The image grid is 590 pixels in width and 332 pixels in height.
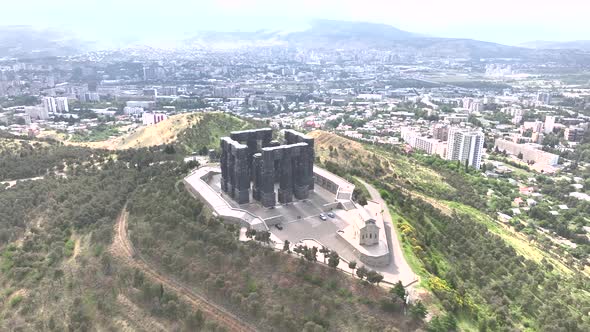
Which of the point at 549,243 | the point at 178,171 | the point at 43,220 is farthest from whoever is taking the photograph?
the point at 549,243

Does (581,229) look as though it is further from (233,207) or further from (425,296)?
(233,207)

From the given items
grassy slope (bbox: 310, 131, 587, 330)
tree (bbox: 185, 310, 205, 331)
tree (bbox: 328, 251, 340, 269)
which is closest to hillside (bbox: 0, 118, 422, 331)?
tree (bbox: 185, 310, 205, 331)

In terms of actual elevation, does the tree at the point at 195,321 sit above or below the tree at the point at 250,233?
below

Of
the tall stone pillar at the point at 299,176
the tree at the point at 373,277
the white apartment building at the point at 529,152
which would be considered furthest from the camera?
the white apartment building at the point at 529,152

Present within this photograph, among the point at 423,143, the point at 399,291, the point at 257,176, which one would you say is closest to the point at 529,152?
the point at 423,143

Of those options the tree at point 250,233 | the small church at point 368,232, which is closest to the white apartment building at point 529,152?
the small church at point 368,232

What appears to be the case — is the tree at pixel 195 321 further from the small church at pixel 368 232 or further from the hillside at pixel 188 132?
the hillside at pixel 188 132

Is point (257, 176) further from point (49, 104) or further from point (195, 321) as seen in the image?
point (49, 104)

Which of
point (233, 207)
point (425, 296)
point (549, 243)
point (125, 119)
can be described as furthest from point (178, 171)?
point (125, 119)
